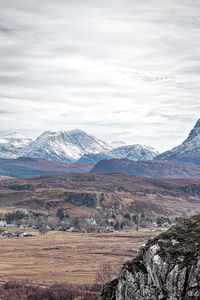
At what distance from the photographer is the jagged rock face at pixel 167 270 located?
71.0ft

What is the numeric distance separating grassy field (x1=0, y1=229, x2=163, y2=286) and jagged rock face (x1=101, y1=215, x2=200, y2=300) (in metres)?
68.3

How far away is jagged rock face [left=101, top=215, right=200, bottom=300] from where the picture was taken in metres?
21.6

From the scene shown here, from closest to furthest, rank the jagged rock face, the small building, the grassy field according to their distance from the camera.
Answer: the jagged rock face
the grassy field
the small building

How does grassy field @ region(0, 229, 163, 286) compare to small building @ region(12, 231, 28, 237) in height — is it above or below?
above

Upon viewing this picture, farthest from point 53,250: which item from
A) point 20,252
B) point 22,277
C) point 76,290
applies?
point 76,290

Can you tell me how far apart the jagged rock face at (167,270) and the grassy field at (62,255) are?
68.3 metres

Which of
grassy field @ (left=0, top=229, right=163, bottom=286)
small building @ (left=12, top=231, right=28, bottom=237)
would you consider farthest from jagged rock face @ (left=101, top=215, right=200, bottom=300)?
small building @ (left=12, top=231, right=28, bottom=237)

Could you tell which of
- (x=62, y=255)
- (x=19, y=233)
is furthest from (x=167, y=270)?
(x=19, y=233)

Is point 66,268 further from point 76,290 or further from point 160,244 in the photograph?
point 160,244

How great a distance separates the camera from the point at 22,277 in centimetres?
10175

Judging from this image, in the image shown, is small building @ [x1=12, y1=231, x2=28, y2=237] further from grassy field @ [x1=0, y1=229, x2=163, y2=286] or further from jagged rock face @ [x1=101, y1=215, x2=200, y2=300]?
jagged rock face @ [x1=101, y1=215, x2=200, y2=300]

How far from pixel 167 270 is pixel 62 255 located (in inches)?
4835

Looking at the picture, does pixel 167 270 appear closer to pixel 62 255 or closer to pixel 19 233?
pixel 62 255

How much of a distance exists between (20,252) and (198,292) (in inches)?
5114
